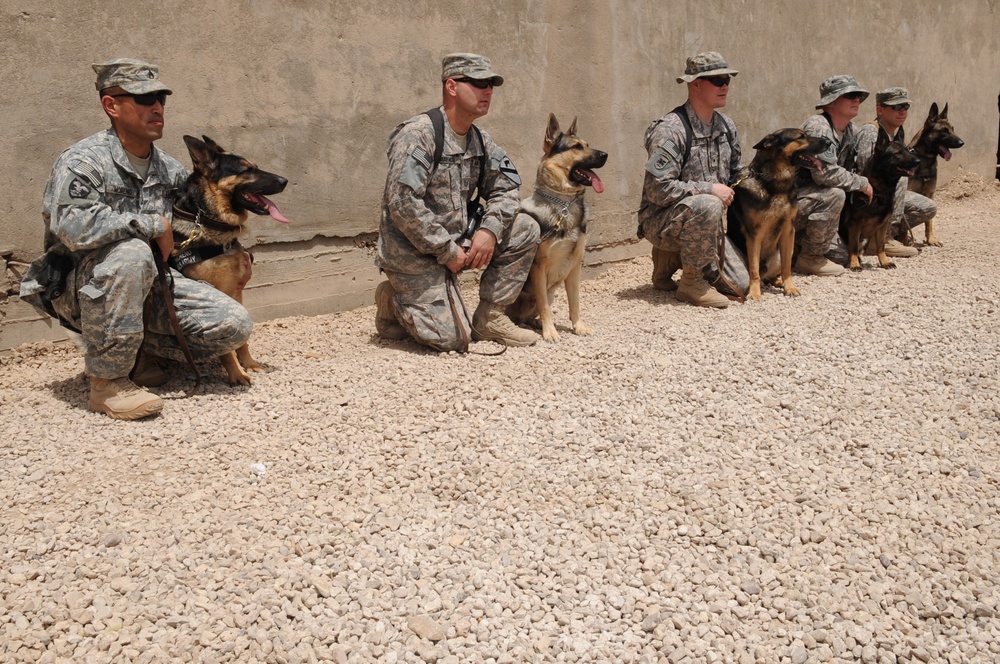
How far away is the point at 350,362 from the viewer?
4.70m

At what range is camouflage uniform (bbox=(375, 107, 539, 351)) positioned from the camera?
463 cm

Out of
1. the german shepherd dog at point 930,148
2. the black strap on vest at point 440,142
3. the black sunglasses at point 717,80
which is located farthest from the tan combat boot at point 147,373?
the german shepherd dog at point 930,148

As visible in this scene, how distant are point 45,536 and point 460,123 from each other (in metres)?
3.06

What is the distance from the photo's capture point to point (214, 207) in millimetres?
4102

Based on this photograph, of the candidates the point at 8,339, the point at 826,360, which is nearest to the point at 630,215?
the point at 826,360

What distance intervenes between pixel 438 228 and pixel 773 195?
2802 mm

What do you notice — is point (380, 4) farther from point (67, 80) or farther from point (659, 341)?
point (659, 341)

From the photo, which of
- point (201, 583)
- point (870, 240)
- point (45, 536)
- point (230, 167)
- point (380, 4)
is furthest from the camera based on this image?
point (870, 240)

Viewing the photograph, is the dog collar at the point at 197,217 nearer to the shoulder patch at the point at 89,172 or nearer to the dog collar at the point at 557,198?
the shoulder patch at the point at 89,172

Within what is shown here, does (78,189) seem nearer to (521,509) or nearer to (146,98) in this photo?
(146,98)

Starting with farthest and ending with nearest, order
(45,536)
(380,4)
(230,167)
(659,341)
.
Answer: (380,4) → (659,341) → (230,167) → (45,536)

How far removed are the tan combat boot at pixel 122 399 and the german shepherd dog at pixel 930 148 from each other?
731cm

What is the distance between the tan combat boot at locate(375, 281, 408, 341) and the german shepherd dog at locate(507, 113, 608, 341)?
774 mm

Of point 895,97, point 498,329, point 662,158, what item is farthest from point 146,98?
point 895,97
